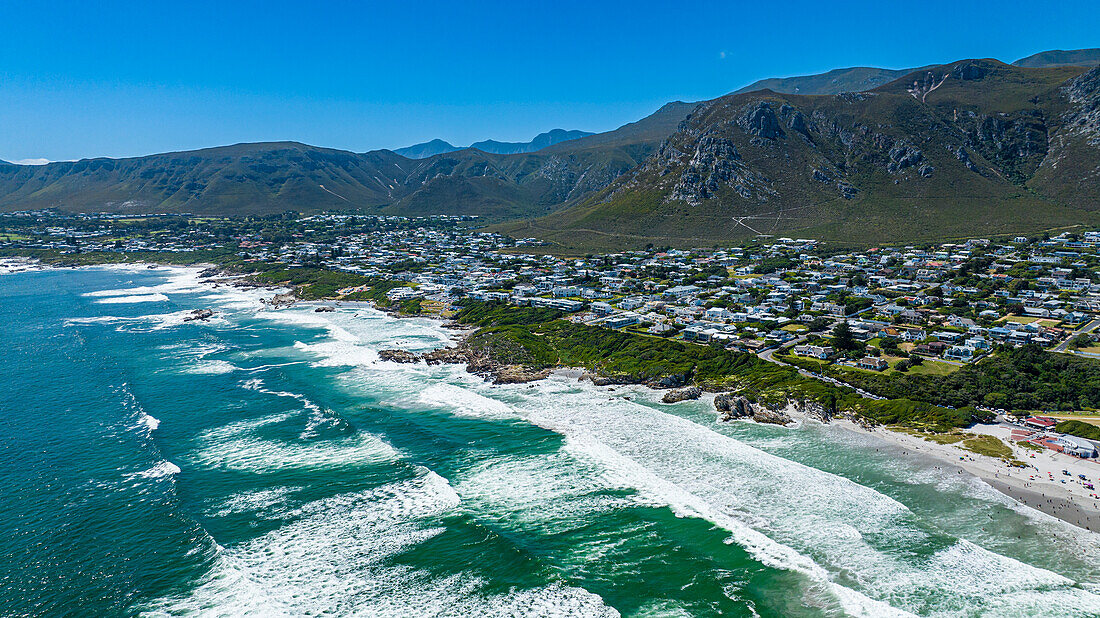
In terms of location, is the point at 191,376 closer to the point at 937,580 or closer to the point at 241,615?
the point at 241,615

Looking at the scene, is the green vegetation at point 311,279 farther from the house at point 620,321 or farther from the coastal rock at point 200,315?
the house at point 620,321

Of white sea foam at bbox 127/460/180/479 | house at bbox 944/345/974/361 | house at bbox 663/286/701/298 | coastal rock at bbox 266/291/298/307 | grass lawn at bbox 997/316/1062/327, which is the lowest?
white sea foam at bbox 127/460/180/479

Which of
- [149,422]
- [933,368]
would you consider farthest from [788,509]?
[149,422]

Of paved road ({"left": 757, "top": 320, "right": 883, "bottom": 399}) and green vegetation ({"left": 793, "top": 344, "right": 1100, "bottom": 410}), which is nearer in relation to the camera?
green vegetation ({"left": 793, "top": 344, "right": 1100, "bottom": 410})

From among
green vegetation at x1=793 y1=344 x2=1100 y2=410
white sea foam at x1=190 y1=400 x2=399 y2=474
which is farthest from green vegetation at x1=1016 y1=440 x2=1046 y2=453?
white sea foam at x1=190 y1=400 x2=399 y2=474

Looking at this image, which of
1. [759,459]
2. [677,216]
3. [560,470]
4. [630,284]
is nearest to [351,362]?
[560,470]

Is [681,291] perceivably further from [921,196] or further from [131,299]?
[921,196]

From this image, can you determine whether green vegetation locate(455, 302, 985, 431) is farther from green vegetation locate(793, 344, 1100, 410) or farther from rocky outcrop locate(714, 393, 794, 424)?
green vegetation locate(793, 344, 1100, 410)

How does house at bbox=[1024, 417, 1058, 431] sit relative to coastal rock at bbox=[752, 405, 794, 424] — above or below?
above
